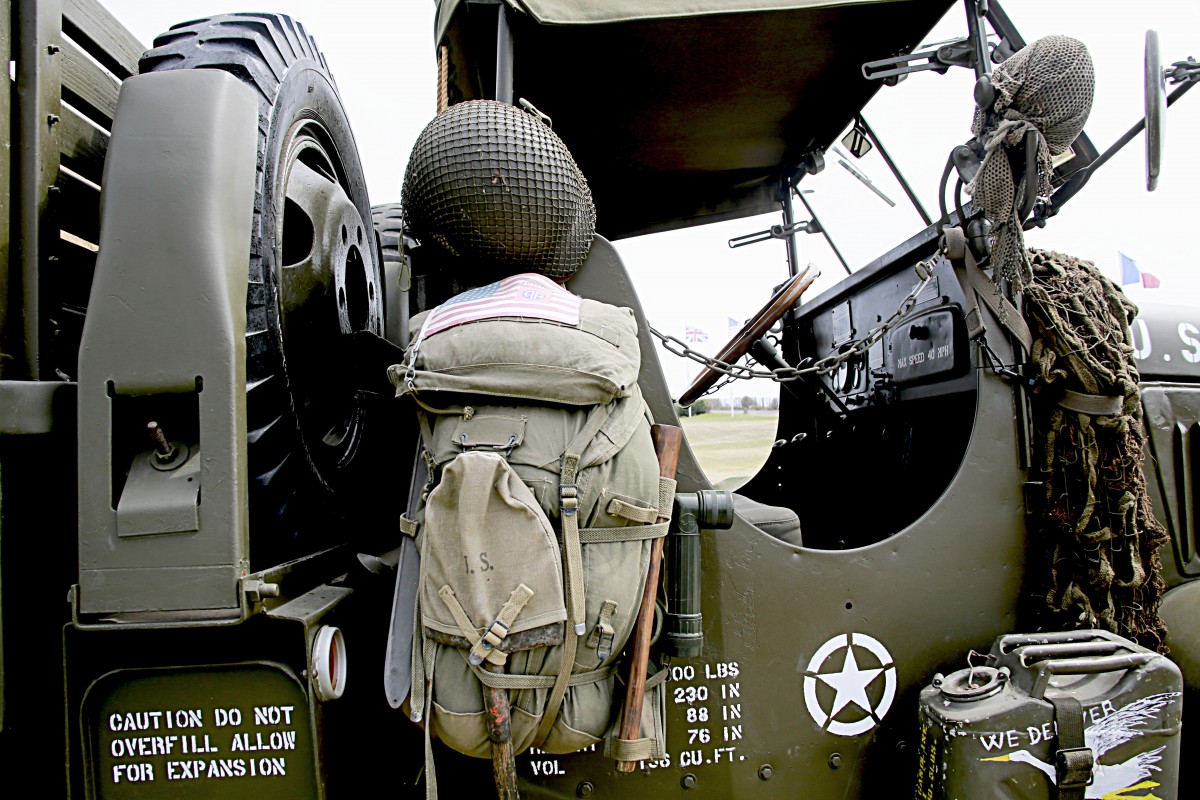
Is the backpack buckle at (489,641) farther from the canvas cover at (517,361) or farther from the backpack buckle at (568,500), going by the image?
the canvas cover at (517,361)

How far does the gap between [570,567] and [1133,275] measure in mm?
5319

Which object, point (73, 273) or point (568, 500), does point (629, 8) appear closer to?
point (568, 500)

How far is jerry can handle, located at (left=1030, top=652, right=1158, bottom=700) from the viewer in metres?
1.35

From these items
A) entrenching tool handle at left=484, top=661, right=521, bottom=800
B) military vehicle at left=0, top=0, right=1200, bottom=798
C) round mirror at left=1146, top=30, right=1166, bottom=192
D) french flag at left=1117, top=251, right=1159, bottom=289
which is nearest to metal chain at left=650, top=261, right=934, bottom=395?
military vehicle at left=0, top=0, right=1200, bottom=798

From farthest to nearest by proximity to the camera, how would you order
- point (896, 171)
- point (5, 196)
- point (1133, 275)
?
point (1133, 275) → point (896, 171) → point (5, 196)

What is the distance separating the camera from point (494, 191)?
1292 mm

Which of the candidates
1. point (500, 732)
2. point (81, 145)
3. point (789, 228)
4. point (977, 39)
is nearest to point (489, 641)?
point (500, 732)

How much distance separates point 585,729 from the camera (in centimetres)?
119

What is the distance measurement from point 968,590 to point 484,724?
3.63ft

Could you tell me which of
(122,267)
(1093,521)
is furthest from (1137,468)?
(122,267)

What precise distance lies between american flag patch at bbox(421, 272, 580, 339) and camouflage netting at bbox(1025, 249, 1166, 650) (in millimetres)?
1106

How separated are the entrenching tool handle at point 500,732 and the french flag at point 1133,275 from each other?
536 cm

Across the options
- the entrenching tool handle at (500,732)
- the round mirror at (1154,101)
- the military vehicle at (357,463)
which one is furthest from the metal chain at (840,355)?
the entrenching tool handle at (500,732)

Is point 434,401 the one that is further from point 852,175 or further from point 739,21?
point 852,175
